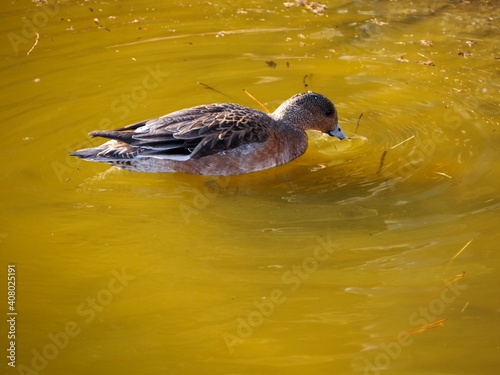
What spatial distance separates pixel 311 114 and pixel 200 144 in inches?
60.5

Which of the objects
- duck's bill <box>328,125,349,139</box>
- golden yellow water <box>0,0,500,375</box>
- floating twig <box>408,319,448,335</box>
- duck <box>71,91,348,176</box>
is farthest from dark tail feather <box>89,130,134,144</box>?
floating twig <box>408,319,448,335</box>

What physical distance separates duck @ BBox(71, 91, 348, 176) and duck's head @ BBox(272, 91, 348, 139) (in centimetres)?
43

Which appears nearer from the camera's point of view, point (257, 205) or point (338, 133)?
point (257, 205)

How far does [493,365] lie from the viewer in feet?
14.7

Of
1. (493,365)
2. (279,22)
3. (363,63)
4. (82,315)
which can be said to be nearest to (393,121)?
(363,63)

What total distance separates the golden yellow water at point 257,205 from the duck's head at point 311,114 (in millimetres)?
244

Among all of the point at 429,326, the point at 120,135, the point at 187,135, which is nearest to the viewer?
the point at 429,326

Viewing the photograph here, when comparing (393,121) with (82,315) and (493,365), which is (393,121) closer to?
(493,365)

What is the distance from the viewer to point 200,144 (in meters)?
6.92

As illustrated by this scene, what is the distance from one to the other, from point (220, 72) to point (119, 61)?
4.48 feet

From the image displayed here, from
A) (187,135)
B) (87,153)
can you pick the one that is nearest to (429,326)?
(187,135)

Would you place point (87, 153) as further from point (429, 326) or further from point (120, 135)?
point (429, 326)

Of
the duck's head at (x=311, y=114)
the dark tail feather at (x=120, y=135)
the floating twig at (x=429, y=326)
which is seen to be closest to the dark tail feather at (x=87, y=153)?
the dark tail feather at (x=120, y=135)

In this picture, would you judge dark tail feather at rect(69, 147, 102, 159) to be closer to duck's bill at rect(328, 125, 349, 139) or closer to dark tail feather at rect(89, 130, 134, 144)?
dark tail feather at rect(89, 130, 134, 144)
